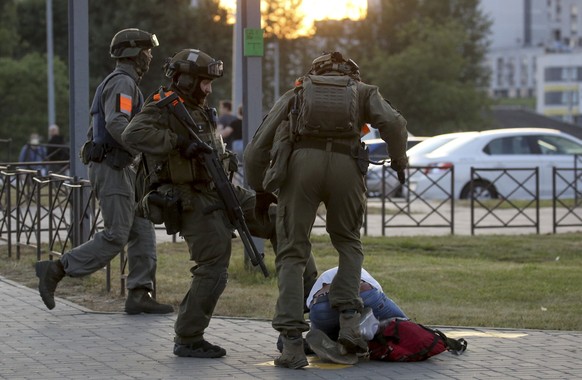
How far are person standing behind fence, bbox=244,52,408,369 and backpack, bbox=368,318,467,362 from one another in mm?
153

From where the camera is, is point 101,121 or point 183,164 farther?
point 101,121

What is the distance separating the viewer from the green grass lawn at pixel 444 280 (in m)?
9.30

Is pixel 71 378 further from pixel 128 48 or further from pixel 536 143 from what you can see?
pixel 536 143

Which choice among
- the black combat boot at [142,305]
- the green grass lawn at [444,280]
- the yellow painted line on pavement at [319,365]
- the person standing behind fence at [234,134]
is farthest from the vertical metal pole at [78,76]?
the person standing behind fence at [234,134]

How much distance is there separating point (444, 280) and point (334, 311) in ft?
14.1

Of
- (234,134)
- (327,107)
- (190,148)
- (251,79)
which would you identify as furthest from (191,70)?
(234,134)

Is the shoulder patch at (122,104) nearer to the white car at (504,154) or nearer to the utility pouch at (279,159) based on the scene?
the utility pouch at (279,159)

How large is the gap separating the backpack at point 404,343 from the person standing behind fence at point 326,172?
0.15 m

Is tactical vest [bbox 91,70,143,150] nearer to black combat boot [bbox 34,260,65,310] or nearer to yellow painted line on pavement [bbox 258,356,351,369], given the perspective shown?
black combat boot [bbox 34,260,65,310]

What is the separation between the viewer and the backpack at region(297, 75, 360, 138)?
273 inches

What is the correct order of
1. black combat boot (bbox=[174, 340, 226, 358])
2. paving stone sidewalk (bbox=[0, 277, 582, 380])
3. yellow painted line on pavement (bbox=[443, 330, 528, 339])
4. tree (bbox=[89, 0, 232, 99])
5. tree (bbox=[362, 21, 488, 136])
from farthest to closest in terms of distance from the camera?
tree (bbox=[362, 21, 488, 136])
tree (bbox=[89, 0, 232, 99])
yellow painted line on pavement (bbox=[443, 330, 528, 339])
black combat boot (bbox=[174, 340, 226, 358])
paving stone sidewalk (bbox=[0, 277, 582, 380])

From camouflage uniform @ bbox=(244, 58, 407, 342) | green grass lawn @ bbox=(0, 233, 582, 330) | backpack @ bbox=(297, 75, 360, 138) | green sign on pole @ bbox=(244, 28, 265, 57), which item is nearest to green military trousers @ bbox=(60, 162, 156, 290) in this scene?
green grass lawn @ bbox=(0, 233, 582, 330)

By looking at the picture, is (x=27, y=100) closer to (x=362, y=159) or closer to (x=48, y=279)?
(x=48, y=279)

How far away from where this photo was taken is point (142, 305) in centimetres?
894
